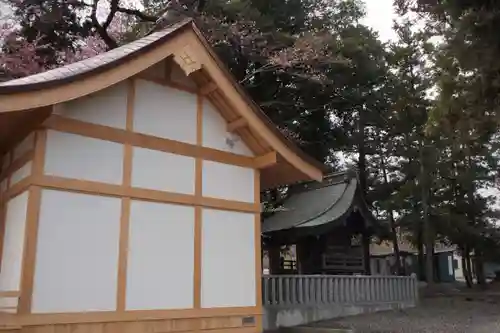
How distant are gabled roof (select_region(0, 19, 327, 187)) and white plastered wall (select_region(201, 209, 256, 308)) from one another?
1.23m

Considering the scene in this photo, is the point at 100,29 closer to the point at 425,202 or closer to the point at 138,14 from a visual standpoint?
the point at 138,14

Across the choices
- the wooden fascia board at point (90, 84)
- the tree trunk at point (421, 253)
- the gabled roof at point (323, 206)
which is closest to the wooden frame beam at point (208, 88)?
the wooden fascia board at point (90, 84)

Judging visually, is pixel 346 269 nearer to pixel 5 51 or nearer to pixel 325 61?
pixel 325 61

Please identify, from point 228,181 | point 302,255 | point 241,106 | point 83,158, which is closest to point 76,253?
point 83,158

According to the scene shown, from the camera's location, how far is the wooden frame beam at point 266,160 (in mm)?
7777

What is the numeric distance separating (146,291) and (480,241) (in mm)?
21971

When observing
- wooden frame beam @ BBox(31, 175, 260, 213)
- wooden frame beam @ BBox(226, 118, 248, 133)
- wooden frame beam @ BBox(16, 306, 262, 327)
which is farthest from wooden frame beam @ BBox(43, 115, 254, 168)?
wooden frame beam @ BBox(16, 306, 262, 327)

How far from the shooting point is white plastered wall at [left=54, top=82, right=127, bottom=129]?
6270 mm

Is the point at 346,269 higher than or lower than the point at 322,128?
lower

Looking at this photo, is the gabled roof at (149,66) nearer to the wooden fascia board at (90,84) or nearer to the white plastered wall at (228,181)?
the wooden fascia board at (90,84)

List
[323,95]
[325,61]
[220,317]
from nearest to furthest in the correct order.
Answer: [220,317] → [325,61] → [323,95]

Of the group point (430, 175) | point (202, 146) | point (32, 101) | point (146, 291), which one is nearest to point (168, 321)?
point (146, 291)

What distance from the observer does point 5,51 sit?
616 inches

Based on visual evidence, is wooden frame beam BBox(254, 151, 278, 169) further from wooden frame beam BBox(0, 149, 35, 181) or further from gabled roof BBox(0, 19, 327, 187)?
wooden frame beam BBox(0, 149, 35, 181)
